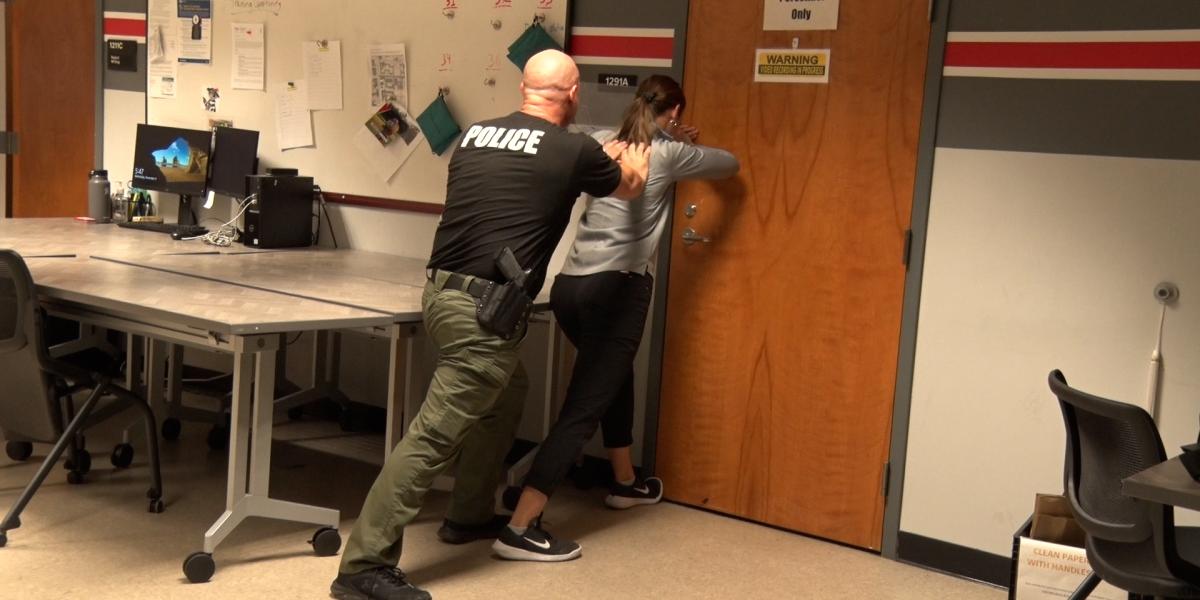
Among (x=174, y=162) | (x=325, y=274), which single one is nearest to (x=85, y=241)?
(x=174, y=162)

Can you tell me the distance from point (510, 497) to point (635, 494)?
472 millimetres

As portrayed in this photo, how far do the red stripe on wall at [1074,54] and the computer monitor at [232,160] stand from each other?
3.07m

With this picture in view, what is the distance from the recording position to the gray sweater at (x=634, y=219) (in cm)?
409

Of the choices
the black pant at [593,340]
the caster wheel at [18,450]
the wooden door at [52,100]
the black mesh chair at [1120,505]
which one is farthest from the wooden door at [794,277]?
the wooden door at [52,100]

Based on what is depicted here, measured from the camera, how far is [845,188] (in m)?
4.14

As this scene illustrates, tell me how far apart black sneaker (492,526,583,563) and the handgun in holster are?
0.78 m

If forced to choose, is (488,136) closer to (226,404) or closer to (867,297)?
(867,297)

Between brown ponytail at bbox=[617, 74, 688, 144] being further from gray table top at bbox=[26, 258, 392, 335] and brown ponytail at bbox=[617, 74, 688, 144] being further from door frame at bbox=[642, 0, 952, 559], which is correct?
gray table top at bbox=[26, 258, 392, 335]

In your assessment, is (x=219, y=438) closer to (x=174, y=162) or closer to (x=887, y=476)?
(x=174, y=162)

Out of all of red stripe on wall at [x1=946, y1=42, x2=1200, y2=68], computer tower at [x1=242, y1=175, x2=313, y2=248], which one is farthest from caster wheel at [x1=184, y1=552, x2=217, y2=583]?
red stripe on wall at [x1=946, y1=42, x2=1200, y2=68]

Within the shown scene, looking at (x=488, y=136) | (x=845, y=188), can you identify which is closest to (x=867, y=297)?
(x=845, y=188)

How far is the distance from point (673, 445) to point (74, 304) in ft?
7.02

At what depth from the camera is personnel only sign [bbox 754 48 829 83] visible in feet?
13.7

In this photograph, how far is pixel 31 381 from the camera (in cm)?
381
